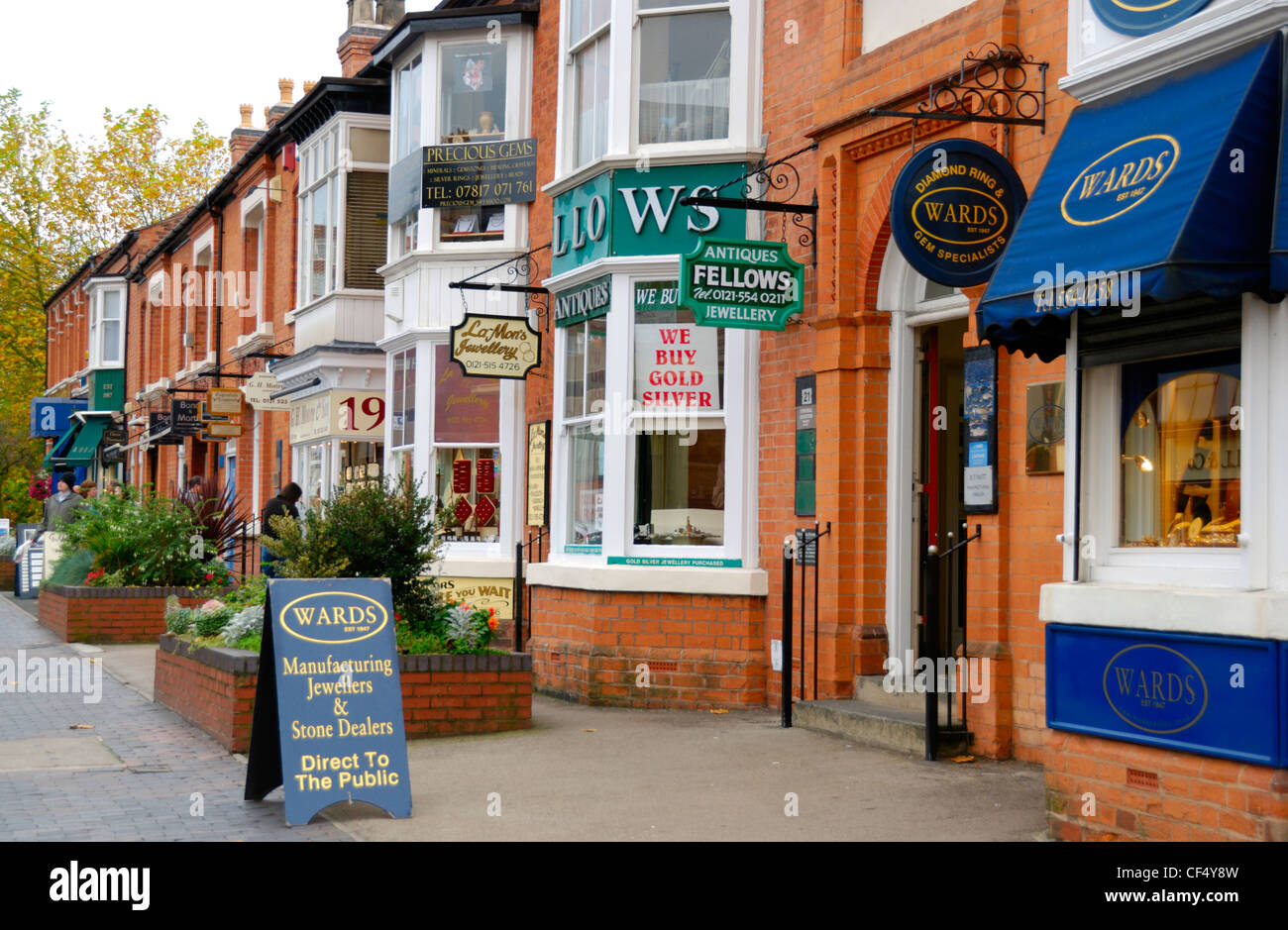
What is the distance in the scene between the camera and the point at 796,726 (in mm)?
10617

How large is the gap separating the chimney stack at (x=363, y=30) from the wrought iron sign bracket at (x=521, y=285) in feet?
29.7

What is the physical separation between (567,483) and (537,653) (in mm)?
1613

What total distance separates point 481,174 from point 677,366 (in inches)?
186

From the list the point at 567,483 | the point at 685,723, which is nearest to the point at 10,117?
the point at 567,483

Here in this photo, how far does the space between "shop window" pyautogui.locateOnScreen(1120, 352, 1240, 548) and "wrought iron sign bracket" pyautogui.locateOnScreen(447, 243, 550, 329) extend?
326 inches

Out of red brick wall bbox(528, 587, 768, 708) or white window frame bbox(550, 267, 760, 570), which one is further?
white window frame bbox(550, 267, 760, 570)

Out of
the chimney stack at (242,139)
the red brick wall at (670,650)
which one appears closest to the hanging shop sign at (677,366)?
the red brick wall at (670,650)

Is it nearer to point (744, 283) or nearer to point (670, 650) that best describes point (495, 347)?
point (670, 650)

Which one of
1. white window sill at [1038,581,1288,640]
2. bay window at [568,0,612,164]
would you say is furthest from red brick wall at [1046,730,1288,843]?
bay window at [568,0,612,164]

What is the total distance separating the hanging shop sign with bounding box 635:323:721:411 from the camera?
12.1 metres

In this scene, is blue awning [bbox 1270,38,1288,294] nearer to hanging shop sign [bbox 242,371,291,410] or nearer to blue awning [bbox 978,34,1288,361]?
blue awning [bbox 978,34,1288,361]

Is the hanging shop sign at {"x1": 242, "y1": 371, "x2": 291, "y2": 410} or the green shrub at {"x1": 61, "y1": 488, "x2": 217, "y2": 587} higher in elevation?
the hanging shop sign at {"x1": 242, "y1": 371, "x2": 291, "y2": 410}

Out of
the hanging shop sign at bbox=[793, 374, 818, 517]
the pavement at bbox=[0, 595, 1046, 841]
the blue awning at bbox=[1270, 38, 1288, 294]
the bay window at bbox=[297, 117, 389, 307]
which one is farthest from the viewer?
the bay window at bbox=[297, 117, 389, 307]

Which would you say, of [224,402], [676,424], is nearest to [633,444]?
[676,424]
